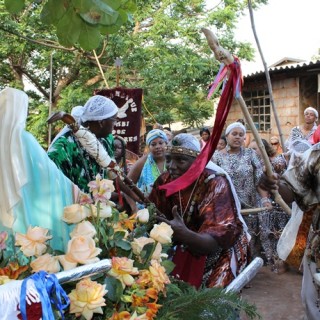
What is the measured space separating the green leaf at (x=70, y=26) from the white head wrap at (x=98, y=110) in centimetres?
139

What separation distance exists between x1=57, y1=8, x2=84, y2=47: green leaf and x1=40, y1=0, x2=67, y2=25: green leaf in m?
0.02

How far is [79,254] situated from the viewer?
4.79 ft

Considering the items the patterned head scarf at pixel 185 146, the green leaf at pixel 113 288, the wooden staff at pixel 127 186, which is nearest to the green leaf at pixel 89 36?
the wooden staff at pixel 127 186

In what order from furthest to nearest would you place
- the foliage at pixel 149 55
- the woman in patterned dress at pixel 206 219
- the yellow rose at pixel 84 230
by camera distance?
the foliage at pixel 149 55 < the woman in patterned dress at pixel 206 219 < the yellow rose at pixel 84 230

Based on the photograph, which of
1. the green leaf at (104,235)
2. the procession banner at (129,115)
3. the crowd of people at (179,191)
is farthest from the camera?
the procession banner at (129,115)

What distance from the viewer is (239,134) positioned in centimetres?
607

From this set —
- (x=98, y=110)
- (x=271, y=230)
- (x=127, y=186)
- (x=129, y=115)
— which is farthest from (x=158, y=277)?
(x=129, y=115)

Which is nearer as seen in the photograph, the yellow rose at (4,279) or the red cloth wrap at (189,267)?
the yellow rose at (4,279)

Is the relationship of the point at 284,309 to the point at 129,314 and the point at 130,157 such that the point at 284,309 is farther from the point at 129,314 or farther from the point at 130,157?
the point at 129,314

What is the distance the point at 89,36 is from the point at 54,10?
0.20 meters

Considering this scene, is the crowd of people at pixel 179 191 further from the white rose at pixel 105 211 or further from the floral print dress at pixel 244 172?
the floral print dress at pixel 244 172

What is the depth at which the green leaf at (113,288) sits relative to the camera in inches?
60.0

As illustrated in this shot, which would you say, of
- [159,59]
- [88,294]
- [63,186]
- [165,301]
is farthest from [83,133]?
[159,59]

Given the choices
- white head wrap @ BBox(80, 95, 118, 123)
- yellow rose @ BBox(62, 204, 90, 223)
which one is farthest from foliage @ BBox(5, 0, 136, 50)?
white head wrap @ BBox(80, 95, 118, 123)
